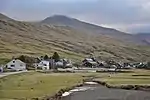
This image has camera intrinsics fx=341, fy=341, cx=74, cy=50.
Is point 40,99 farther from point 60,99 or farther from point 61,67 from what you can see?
point 61,67

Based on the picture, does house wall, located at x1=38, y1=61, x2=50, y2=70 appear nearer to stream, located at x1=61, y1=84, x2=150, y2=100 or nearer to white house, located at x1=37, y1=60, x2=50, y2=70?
white house, located at x1=37, y1=60, x2=50, y2=70

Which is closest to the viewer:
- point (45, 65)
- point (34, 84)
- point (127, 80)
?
point (34, 84)

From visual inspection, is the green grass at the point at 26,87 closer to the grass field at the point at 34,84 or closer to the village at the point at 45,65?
the grass field at the point at 34,84

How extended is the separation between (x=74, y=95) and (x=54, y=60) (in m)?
105

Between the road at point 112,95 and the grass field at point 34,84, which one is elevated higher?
the grass field at point 34,84

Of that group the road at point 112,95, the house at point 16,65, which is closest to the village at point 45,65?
the house at point 16,65

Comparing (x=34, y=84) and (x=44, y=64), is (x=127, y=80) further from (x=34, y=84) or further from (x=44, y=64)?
(x=44, y=64)

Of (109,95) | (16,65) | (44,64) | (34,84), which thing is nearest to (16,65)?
(16,65)

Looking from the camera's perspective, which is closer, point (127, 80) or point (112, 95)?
point (112, 95)

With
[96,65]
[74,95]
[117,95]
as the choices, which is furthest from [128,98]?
[96,65]

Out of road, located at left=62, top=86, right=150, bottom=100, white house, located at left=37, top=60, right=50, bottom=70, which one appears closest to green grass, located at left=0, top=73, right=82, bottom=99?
road, located at left=62, top=86, right=150, bottom=100

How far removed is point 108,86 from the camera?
8188cm

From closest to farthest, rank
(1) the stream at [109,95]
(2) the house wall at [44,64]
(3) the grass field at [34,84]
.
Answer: (3) the grass field at [34,84] → (1) the stream at [109,95] → (2) the house wall at [44,64]

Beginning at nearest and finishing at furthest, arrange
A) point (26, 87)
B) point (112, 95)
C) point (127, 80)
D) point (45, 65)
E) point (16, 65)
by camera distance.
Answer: point (26, 87)
point (112, 95)
point (127, 80)
point (16, 65)
point (45, 65)
